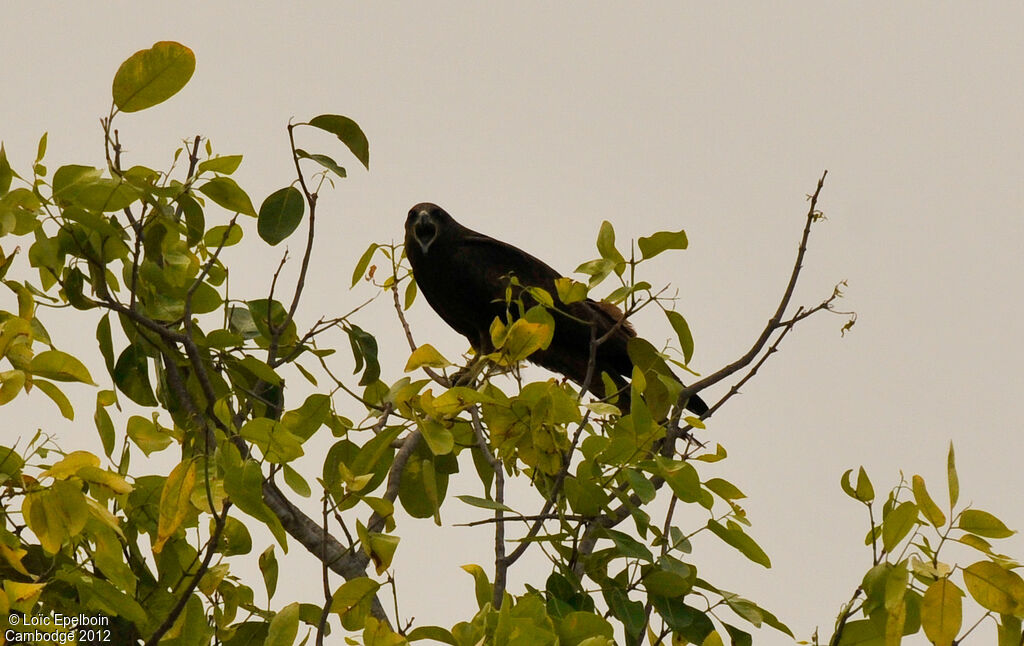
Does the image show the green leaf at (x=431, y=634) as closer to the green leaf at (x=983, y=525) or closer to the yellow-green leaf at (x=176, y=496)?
the yellow-green leaf at (x=176, y=496)

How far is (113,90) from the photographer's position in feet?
7.01

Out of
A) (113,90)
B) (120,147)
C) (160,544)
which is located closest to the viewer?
(160,544)

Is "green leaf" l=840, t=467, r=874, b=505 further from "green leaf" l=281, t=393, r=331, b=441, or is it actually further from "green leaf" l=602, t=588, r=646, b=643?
"green leaf" l=281, t=393, r=331, b=441

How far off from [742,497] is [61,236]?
1519 millimetres

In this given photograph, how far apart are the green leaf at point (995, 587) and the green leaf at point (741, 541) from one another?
1.35 feet

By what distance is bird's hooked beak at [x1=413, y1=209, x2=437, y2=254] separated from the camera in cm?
509

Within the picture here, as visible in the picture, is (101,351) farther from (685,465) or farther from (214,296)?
(685,465)

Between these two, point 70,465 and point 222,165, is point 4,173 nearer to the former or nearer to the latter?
point 222,165

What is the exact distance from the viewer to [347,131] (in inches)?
95.5

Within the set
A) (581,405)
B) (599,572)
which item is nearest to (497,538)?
(599,572)

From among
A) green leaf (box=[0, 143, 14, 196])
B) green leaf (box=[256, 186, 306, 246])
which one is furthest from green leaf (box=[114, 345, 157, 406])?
green leaf (box=[0, 143, 14, 196])

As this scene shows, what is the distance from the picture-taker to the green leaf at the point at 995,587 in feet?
6.46

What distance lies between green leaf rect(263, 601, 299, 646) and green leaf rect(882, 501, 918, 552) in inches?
42.7

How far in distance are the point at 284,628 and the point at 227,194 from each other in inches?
35.9
